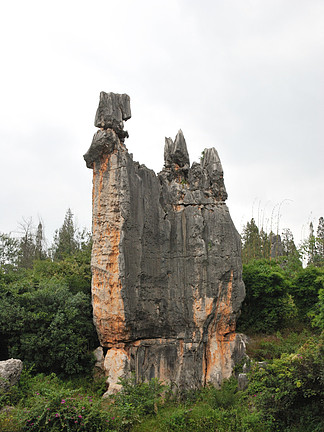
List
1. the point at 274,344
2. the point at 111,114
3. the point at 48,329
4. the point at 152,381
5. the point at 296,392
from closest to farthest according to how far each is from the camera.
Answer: the point at 296,392 < the point at 152,381 < the point at 48,329 < the point at 111,114 < the point at 274,344

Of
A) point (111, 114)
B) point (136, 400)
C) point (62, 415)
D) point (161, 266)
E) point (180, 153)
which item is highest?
point (111, 114)

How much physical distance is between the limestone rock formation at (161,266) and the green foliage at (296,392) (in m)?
3.92

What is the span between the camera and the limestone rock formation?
12477 millimetres

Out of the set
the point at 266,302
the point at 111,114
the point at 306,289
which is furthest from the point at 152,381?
the point at 306,289

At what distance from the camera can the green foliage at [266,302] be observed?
1789 cm

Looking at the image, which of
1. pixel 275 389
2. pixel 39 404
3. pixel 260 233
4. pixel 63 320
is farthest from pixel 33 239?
pixel 275 389

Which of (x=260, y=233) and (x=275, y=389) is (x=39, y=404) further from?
(x=260, y=233)

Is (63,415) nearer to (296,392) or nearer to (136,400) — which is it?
(136,400)

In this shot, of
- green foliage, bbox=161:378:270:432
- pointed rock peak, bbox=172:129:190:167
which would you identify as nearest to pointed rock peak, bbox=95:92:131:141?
pointed rock peak, bbox=172:129:190:167

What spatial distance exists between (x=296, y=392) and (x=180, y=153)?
9215 mm

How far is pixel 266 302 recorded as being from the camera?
18172 mm

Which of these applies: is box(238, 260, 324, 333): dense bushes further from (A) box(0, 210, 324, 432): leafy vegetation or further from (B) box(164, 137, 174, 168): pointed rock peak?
(B) box(164, 137, 174, 168): pointed rock peak

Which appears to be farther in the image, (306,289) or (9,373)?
(306,289)

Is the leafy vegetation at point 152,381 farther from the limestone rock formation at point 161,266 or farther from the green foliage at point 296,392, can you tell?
the limestone rock formation at point 161,266
